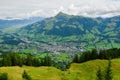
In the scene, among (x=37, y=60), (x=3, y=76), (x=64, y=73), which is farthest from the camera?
(x=37, y=60)

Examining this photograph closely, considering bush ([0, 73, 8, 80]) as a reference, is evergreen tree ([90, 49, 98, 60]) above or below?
above

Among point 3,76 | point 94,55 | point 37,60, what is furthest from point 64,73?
point 94,55

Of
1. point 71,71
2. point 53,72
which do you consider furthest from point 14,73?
point 71,71

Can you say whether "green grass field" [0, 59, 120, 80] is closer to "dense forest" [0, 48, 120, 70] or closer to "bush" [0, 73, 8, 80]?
"bush" [0, 73, 8, 80]

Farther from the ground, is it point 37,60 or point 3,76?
point 3,76

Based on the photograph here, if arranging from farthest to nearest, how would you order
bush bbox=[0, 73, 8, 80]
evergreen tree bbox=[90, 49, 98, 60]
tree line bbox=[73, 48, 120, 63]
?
evergreen tree bbox=[90, 49, 98, 60]
tree line bbox=[73, 48, 120, 63]
bush bbox=[0, 73, 8, 80]

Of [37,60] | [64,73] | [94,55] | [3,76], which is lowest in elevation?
[64,73]

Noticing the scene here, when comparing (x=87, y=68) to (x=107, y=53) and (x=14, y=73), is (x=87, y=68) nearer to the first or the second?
(x=107, y=53)

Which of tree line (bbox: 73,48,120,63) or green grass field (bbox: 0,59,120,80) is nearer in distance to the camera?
green grass field (bbox: 0,59,120,80)

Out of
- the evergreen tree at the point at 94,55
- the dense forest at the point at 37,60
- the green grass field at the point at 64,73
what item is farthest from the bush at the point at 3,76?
the evergreen tree at the point at 94,55

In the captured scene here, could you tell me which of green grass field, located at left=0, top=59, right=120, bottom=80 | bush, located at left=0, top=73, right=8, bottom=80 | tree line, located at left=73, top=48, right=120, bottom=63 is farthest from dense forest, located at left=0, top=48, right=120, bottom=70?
bush, located at left=0, top=73, right=8, bottom=80

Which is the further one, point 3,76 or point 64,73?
point 64,73

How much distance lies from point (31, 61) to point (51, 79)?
170 feet

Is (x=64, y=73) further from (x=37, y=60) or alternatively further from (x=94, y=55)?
(x=94, y=55)
